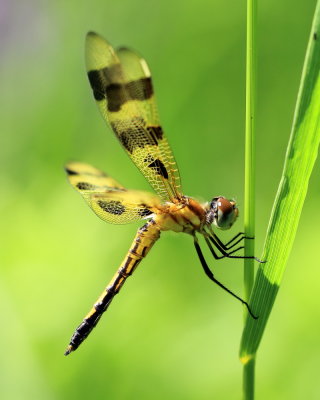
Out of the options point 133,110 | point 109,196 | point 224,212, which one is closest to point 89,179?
point 109,196

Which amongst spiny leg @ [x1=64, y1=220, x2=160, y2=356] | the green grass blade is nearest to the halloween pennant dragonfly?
spiny leg @ [x1=64, y1=220, x2=160, y2=356]

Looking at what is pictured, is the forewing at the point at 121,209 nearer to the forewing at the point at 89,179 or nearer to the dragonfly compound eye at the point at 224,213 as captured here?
the forewing at the point at 89,179

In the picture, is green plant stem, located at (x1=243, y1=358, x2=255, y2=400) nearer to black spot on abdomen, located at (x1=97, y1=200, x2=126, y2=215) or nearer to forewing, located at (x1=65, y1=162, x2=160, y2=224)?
forewing, located at (x1=65, y1=162, x2=160, y2=224)

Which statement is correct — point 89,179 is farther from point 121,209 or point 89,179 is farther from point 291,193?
point 291,193

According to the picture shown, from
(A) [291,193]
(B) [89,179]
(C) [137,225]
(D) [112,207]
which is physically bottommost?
(C) [137,225]

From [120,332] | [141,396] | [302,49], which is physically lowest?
[141,396]

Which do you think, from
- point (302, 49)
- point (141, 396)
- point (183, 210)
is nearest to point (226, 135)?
point (302, 49)

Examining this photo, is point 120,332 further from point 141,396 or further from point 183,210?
point 183,210
